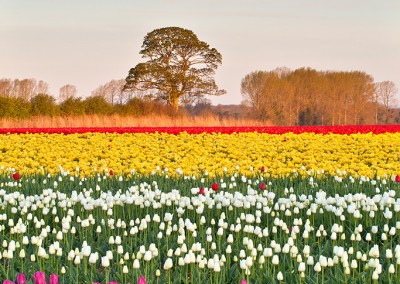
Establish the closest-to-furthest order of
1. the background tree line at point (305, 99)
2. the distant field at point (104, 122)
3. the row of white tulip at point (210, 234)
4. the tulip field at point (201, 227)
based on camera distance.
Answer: the tulip field at point (201, 227), the row of white tulip at point (210, 234), the distant field at point (104, 122), the background tree line at point (305, 99)

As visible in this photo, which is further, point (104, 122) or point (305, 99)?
point (305, 99)

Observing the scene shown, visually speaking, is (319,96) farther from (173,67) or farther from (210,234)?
(210,234)

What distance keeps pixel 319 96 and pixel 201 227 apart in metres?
44.9

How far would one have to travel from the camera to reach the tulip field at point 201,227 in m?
4.27

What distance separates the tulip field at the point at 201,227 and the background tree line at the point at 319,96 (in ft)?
105

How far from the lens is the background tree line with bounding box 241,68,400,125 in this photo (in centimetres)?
4491

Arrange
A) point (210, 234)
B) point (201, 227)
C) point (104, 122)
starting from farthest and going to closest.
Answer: point (104, 122) < point (201, 227) < point (210, 234)

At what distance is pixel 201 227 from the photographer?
5.61m

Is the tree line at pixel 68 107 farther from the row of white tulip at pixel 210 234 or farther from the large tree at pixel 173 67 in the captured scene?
the row of white tulip at pixel 210 234

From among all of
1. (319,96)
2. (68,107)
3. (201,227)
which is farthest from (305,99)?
(201,227)

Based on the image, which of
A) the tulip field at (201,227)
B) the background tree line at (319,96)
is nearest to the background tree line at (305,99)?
the background tree line at (319,96)

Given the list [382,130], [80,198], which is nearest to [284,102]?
[382,130]

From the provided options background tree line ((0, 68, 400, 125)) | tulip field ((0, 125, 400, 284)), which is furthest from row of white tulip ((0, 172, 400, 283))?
background tree line ((0, 68, 400, 125))

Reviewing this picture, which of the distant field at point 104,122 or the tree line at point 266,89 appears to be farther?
the tree line at point 266,89
